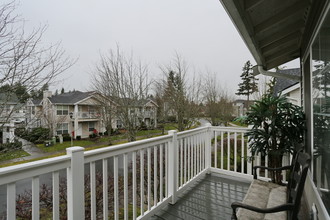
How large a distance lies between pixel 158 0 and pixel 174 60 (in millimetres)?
3539

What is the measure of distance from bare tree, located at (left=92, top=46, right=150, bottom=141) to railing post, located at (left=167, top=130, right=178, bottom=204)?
25.3ft

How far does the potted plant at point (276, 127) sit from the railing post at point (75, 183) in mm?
2536

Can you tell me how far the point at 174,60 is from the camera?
1058cm

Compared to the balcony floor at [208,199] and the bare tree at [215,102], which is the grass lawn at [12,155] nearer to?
the balcony floor at [208,199]

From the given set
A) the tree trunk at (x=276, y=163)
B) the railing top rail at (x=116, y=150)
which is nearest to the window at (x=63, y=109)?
the railing top rail at (x=116, y=150)

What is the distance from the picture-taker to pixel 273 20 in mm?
2148

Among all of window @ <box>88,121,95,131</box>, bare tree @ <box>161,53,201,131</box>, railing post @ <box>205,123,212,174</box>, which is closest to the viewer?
railing post @ <box>205,123,212,174</box>

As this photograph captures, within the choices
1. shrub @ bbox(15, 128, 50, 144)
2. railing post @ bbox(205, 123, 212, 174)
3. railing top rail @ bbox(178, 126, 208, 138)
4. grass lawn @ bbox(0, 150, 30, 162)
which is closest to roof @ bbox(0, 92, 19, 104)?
shrub @ bbox(15, 128, 50, 144)

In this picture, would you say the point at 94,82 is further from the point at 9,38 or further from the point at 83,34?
the point at 9,38

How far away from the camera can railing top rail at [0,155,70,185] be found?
102 centimetres

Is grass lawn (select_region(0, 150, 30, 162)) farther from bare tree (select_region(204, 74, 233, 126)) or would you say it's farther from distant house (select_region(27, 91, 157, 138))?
bare tree (select_region(204, 74, 233, 126))

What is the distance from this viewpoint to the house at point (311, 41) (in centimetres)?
142

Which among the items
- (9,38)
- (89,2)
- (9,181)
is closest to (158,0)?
(89,2)

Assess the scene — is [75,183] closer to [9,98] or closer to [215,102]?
[9,98]
